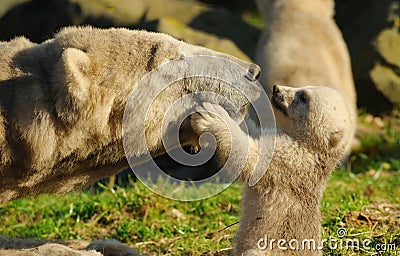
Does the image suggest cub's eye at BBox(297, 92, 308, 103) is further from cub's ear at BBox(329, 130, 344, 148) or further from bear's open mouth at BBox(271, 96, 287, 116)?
cub's ear at BBox(329, 130, 344, 148)

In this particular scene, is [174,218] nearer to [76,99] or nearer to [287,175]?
[287,175]

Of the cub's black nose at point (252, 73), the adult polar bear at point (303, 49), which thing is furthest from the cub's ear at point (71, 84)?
the adult polar bear at point (303, 49)

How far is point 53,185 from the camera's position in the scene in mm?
4988

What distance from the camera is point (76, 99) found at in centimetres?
452

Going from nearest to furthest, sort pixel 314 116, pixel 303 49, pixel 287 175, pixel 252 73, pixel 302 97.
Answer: pixel 252 73
pixel 287 175
pixel 314 116
pixel 302 97
pixel 303 49

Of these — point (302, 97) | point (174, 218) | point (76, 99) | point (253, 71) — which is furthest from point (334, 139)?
point (174, 218)

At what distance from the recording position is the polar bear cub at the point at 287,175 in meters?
4.88

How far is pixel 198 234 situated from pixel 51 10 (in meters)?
6.69

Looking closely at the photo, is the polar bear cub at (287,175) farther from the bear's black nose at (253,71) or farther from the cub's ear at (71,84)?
the cub's ear at (71,84)

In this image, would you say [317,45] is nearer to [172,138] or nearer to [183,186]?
[183,186]

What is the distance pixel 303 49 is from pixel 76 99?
6.26m

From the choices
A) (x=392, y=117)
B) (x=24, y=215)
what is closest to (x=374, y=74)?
(x=392, y=117)

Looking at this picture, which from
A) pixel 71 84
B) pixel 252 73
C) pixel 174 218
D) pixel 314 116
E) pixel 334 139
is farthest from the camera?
pixel 174 218

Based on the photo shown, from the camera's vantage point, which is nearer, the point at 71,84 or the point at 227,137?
the point at 71,84
